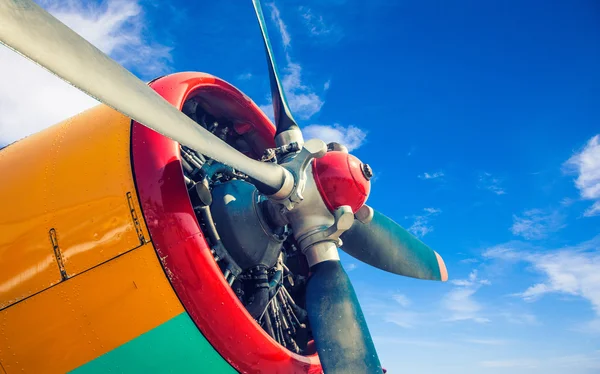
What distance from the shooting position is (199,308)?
14.7 ft

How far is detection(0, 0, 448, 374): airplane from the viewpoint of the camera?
4430 mm

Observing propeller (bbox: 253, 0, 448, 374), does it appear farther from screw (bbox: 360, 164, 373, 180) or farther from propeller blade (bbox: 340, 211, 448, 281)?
screw (bbox: 360, 164, 373, 180)

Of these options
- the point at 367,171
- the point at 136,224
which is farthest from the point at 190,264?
the point at 367,171

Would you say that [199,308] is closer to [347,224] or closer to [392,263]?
[347,224]

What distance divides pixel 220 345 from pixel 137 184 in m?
1.72

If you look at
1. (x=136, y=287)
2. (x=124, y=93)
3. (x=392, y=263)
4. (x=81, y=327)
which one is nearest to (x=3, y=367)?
(x=81, y=327)

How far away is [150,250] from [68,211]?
950 millimetres

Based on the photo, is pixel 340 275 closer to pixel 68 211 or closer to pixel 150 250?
pixel 150 250

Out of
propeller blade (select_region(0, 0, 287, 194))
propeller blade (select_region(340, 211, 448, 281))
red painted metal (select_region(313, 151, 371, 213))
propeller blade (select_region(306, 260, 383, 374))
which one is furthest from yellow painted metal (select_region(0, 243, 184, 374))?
propeller blade (select_region(340, 211, 448, 281))

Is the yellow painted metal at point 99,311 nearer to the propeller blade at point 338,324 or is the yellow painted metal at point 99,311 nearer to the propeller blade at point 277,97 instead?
the propeller blade at point 338,324

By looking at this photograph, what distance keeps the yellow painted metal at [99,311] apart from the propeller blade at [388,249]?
364cm

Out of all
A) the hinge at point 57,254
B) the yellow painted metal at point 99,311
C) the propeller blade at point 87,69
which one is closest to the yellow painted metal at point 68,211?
the hinge at point 57,254

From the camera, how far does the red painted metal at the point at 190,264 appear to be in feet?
14.6

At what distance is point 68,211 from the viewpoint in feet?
15.3
